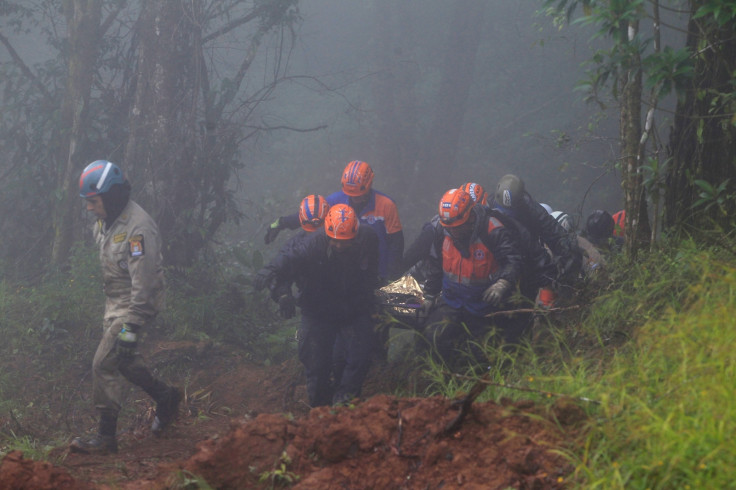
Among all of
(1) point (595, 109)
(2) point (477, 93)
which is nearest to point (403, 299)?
(1) point (595, 109)

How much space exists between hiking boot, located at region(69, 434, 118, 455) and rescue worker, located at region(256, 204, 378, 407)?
171 cm

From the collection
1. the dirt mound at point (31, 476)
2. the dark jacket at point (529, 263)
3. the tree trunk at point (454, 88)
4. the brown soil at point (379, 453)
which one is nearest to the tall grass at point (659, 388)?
the brown soil at point (379, 453)

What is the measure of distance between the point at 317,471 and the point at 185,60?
26.4 ft

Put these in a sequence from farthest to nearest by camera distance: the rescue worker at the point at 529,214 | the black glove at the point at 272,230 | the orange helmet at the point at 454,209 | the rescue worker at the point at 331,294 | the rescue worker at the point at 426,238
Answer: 1. the black glove at the point at 272,230
2. the rescue worker at the point at 529,214
3. the rescue worker at the point at 426,238
4. the orange helmet at the point at 454,209
5. the rescue worker at the point at 331,294

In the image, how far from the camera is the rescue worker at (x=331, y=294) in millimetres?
6215

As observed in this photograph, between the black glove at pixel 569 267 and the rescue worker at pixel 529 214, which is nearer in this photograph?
the black glove at pixel 569 267

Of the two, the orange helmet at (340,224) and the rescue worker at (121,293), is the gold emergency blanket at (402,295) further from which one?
the rescue worker at (121,293)

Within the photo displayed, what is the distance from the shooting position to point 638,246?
5.45m

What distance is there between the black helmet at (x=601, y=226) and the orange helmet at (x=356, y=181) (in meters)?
2.51

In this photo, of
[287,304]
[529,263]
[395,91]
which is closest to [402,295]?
[529,263]

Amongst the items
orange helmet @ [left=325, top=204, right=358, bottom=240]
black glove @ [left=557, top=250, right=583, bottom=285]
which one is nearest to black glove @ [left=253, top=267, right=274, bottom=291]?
orange helmet @ [left=325, top=204, right=358, bottom=240]

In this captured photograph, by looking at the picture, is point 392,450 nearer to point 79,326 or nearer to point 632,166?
point 632,166

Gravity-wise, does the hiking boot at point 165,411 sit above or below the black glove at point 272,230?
below

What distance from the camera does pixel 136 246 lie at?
229 inches
